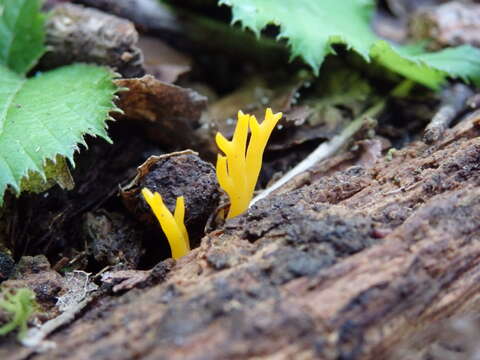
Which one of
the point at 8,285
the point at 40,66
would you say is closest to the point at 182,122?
the point at 40,66

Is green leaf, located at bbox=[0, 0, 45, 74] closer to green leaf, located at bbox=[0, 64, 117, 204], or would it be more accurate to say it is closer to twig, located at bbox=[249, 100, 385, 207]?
green leaf, located at bbox=[0, 64, 117, 204]

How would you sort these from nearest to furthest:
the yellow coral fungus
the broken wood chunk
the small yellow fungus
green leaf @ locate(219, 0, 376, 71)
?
the small yellow fungus < the yellow coral fungus < green leaf @ locate(219, 0, 376, 71) < the broken wood chunk

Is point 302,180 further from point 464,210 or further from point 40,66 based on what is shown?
point 40,66

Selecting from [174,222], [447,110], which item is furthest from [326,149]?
[174,222]

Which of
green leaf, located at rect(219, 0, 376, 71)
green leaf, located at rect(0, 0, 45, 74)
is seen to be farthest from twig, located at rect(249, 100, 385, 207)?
A: green leaf, located at rect(0, 0, 45, 74)

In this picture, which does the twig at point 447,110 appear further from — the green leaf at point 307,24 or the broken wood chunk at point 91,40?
the broken wood chunk at point 91,40

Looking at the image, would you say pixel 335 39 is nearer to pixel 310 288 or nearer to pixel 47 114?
pixel 47 114

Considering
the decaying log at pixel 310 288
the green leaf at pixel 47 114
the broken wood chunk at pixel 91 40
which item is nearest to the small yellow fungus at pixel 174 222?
the decaying log at pixel 310 288
